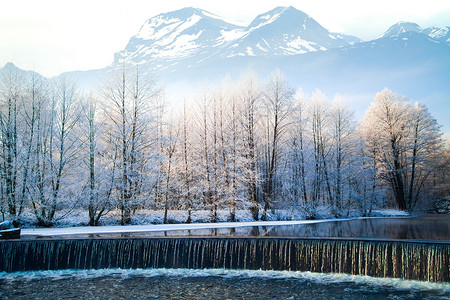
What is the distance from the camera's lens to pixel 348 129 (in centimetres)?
3120

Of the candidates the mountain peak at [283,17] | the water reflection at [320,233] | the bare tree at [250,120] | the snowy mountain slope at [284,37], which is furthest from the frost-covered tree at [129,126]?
the mountain peak at [283,17]

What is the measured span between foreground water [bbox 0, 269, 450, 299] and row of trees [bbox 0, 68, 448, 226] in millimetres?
8979

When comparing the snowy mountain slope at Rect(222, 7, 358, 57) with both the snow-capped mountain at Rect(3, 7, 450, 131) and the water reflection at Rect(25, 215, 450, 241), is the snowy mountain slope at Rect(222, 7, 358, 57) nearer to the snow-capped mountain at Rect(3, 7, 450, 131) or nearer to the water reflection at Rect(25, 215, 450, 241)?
the snow-capped mountain at Rect(3, 7, 450, 131)

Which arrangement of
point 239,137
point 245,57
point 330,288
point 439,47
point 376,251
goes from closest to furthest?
point 330,288 → point 376,251 → point 239,137 → point 439,47 → point 245,57

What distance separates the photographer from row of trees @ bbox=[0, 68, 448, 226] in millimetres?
19422

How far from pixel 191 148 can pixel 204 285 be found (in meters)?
17.5

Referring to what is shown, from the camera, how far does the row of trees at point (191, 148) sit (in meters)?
19.4

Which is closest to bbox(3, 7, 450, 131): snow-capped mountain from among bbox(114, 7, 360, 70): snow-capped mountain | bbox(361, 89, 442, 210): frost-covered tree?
bbox(114, 7, 360, 70): snow-capped mountain

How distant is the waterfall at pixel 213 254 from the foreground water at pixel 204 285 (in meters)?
0.41

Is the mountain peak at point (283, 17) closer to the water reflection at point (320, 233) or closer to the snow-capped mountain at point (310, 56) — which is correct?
the snow-capped mountain at point (310, 56)

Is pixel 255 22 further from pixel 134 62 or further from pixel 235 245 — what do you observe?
pixel 235 245

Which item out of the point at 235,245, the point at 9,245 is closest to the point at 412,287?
the point at 235,245

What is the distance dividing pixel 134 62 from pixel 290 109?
39.8ft

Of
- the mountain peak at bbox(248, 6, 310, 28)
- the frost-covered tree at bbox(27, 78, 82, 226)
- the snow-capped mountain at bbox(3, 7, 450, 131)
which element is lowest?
the frost-covered tree at bbox(27, 78, 82, 226)
